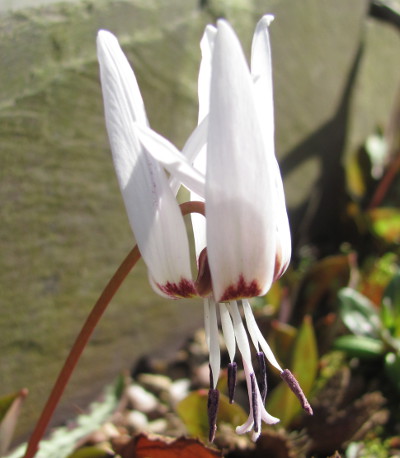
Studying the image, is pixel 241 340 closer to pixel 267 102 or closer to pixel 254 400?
pixel 254 400

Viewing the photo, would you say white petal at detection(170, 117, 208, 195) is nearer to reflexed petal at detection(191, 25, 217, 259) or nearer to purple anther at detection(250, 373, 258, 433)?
reflexed petal at detection(191, 25, 217, 259)

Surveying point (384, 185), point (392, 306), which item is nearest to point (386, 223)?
point (384, 185)

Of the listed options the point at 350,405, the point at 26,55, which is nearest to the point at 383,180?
the point at 350,405

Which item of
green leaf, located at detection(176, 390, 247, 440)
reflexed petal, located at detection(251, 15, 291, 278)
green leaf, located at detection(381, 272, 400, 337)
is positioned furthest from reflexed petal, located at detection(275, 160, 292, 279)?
green leaf, located at detection(381, 272, 400, 337)

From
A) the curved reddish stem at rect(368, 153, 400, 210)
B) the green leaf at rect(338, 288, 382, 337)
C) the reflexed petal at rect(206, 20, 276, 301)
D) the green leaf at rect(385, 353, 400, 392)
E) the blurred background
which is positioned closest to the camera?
the reflexed petal at rect(206, 20, 276, 301)

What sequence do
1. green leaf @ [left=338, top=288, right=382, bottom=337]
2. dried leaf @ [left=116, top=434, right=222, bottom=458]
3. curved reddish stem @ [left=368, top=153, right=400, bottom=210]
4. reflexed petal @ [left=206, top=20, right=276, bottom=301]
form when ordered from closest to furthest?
reflexed petal @ [left=206, top=20, right=276, bottom=301], dried leaf @ [left=116, top=434, right=222, bottom=458], green leaf @ [left=338, top=288, right=382, bottom=337], curved reddish stem @ [left=368, top=153, right=400, bottom=210]

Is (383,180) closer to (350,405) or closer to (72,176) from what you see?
(350,405)

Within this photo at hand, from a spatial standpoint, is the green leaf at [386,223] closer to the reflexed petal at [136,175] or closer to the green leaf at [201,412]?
the green leaf at [201,412]
